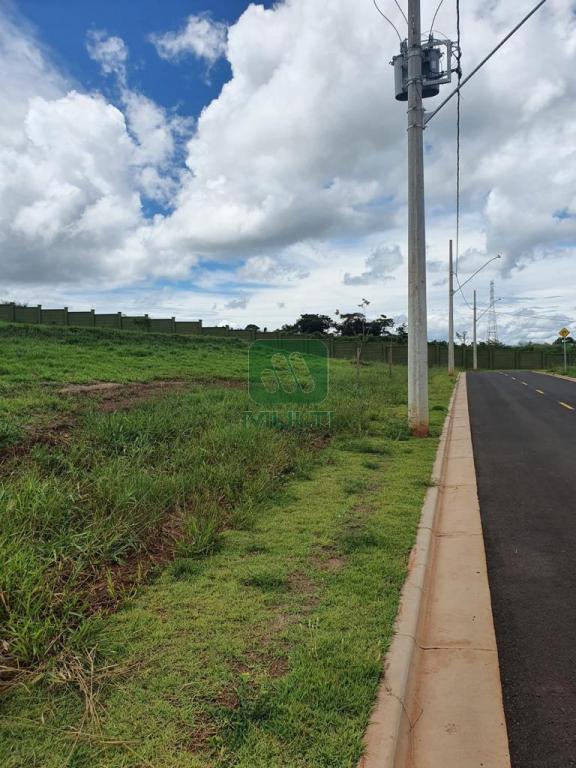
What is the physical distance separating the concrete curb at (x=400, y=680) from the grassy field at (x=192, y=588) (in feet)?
0.21

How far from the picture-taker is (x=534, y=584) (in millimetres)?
4234

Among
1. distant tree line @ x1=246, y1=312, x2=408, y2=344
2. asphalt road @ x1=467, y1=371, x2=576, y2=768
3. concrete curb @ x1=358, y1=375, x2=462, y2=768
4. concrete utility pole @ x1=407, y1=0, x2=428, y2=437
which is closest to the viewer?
concrete curb @ x1=358, y1=375, x2=462, y2=768

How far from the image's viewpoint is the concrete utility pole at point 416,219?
1016 centimetres

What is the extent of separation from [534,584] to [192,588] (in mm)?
2546

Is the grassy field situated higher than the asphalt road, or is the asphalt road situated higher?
the grassy field

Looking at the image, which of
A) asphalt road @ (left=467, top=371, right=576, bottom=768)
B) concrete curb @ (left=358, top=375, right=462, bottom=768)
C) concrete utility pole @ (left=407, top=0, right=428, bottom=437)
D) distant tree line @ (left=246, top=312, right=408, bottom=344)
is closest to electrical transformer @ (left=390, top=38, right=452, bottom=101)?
concrete utility pole @ (left=407, top=0, right=428, bottom=437)

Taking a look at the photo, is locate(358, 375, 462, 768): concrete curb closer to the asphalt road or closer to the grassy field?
the grassy field

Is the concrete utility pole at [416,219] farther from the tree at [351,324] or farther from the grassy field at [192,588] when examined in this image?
the tree at [351,324]

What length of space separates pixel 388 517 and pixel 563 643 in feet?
7.38

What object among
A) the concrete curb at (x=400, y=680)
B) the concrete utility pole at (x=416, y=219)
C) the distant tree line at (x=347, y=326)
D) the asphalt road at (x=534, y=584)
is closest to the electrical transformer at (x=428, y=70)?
the concrete utility pole at (x=416, y=219)

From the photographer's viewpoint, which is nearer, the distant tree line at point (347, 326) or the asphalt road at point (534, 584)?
the asphalt road at point (534, 584)

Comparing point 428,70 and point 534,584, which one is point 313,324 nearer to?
point 428,70

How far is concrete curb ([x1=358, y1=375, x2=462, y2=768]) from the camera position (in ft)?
7.73

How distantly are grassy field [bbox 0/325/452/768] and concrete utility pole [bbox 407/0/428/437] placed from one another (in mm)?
2127
